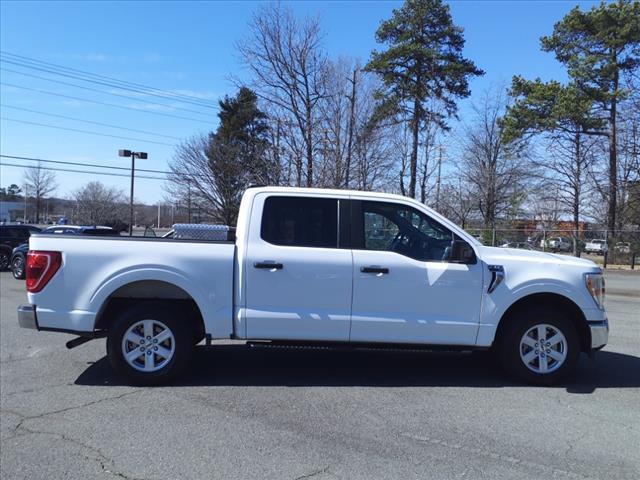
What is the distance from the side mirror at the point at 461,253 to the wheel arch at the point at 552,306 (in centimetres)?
68

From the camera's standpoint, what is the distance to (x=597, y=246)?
2969cm

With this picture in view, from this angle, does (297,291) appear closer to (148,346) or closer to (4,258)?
(148,346)

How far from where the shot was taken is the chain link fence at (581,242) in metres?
27.7

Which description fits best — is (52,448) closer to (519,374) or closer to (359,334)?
(359,334)

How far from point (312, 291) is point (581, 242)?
28.9 meters

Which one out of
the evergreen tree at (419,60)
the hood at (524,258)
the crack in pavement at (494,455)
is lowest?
the crack in pavement at (494,455)

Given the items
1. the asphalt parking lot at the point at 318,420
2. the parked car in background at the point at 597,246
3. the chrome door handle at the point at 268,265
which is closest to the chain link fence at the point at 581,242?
the parked car in background at the point at 597,246

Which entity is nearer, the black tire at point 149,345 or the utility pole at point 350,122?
the black tire at point 149,345

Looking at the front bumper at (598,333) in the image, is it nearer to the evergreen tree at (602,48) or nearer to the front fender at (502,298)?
the front fender at (502,298)

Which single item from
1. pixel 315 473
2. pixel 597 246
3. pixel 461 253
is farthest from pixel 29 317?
pixel 597 246

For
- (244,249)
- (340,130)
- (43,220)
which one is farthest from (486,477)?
(43,220)

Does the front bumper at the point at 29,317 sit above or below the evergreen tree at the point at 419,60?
below

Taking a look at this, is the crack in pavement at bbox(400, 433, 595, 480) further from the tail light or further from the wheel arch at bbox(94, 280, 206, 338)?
the tail light

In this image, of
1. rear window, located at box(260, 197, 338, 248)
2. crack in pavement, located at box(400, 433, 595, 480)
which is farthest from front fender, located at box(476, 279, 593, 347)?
rear window, located at box(260, 197, 338, 248)
